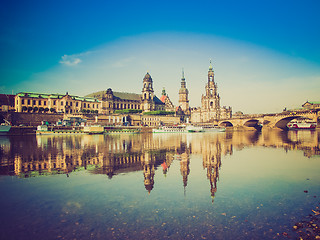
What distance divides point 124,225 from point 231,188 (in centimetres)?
635

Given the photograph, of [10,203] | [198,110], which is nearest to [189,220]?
[10,203]

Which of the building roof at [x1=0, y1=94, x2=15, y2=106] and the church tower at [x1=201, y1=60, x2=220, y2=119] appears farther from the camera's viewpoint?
the church tower at [x1=201, y1=60, x2=220, y2=119]

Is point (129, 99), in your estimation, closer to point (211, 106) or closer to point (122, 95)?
point (122, 95)

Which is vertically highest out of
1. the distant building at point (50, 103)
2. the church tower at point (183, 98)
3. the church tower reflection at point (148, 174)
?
the church tower at point (183, 98)

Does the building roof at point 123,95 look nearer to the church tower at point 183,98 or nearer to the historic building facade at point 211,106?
the church tower at point 183,98

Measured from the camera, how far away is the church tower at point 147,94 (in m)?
121

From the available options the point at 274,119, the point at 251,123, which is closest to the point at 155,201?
the point at 274,119

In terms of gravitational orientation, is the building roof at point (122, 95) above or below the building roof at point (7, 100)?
above

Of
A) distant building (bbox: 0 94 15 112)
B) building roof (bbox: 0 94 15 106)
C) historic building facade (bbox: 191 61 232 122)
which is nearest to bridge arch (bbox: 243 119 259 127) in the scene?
historic building facade (bbox: 191 61 232 122)

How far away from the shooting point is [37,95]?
3558 inches

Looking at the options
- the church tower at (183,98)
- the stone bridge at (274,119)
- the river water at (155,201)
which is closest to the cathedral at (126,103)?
the church tower at (183,98)

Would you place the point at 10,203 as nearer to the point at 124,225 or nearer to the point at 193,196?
the point at 124,225

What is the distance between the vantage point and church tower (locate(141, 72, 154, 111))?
12094cm

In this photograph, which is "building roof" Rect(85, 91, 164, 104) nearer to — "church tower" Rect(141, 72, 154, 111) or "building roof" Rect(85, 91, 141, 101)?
"building roof" Rect(85, 91, 141, 101)
